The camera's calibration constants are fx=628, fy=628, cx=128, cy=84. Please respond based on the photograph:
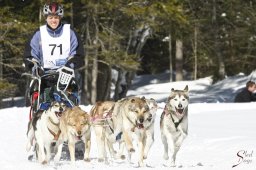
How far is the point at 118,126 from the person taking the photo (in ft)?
25.5

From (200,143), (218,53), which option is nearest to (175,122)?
(200,143)

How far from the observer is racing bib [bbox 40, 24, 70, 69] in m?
8.12

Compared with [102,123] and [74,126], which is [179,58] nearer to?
[102,123]

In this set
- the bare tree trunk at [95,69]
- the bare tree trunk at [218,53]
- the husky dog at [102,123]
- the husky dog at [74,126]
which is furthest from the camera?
the bare tree trunk at [218,53]

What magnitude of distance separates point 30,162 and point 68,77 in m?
1.17

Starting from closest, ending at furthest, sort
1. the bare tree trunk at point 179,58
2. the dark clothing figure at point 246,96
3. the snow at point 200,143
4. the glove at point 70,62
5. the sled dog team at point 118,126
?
the sled dog team at point 118,126
the snow at point 200,143
the glove at point 70,62
the dark clothing figure at point 246,96
the bare tree trunk at point 179,58

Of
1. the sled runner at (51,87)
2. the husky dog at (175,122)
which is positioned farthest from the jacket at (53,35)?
the husky dog at (175,122)

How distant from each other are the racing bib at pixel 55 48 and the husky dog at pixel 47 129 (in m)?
0.84

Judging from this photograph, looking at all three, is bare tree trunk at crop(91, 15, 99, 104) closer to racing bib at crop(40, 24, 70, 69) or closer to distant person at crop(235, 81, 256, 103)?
distant person at crop(235, 81, 256, 103)

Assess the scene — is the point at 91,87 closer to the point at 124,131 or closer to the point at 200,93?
the point at 200,93

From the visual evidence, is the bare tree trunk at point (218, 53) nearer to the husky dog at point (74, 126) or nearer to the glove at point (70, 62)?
the glove at point (70, 62)

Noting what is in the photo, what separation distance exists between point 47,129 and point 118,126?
90 centimetres

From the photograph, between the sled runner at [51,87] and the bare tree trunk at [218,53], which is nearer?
the sled runner at [51,87]

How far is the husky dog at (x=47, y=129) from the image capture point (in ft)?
24.3
